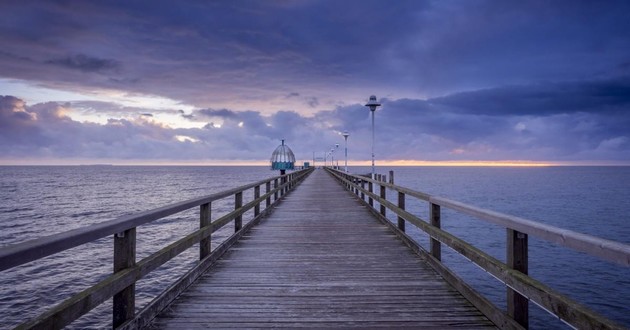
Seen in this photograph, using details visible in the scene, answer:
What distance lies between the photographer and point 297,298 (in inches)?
181

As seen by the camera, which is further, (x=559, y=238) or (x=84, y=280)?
(x=84, y=280)

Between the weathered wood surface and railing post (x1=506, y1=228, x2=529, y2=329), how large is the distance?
0.54m

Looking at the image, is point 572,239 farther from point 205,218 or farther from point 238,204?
point 238,204

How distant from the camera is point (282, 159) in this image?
11706 cm

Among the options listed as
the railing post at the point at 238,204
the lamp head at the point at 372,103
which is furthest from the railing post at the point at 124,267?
the lamp head at the point at 372,103

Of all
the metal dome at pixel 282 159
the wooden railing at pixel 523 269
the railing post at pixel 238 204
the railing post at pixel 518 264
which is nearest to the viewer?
the wooden railing at pixel 523 269

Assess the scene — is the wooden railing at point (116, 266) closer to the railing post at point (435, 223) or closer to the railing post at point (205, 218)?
the railing post at point (205, 218)

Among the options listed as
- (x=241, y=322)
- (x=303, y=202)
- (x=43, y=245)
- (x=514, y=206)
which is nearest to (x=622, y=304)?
(x=303, y=202)

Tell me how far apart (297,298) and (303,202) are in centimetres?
1150

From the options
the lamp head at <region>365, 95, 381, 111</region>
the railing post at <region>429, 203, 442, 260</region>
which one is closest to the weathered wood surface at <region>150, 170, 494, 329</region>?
the railing post at <region>429, 203, 442, 260</region>

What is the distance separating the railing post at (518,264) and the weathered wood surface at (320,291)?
21.1 inches

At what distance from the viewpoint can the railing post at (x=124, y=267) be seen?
3307 mm

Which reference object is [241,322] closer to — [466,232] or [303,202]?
[303,202]

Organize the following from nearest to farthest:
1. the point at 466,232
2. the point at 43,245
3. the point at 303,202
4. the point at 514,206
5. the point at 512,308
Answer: the point at 43,245 < the point at 512,308 < the point at 303,202 < the point at 466,232 < the point at 514,206
